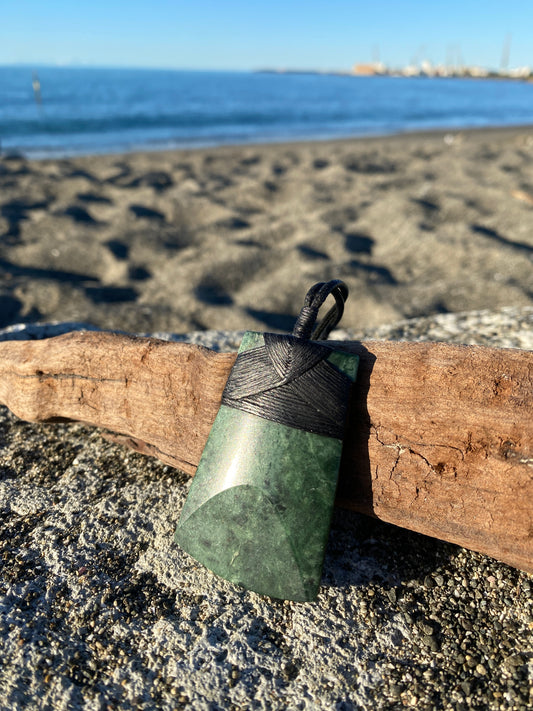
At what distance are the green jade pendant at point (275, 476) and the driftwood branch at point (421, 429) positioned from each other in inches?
4.1

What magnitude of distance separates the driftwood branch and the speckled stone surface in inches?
5.6

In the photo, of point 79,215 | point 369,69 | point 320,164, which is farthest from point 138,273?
point 369,69

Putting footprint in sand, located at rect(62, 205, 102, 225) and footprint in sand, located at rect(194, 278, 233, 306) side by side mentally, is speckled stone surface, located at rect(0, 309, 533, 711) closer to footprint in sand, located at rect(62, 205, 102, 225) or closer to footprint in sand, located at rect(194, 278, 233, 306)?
footprint in sand, located at rect(194, 278, 233, 306)

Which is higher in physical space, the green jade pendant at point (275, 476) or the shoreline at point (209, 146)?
the shoreline at point (209, 146)

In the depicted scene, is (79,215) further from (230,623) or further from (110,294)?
(230,623)

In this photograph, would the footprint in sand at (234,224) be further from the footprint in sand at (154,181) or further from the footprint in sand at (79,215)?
the footprint in sand at (154,181)

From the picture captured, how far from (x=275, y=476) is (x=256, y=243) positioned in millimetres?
3404

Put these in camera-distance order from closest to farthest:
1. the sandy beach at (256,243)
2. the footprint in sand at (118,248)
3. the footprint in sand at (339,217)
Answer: the sandy beach at (256,243)
the footprint in sand at (118,248)
the footprint in sand at (339,217)

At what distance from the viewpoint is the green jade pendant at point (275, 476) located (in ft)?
3.60

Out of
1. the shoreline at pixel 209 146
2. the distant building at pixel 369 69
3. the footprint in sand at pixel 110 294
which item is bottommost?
the footprint in sand at pixel 110 294

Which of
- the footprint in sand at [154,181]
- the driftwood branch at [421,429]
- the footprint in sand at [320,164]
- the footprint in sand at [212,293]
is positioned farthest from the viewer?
the footprint in sand at [320,164]

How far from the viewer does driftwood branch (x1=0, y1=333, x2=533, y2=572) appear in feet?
3.62

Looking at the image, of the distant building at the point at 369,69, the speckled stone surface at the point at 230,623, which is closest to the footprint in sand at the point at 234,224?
the speckled stone surface at the point at 230,623

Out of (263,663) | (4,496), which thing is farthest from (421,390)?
(4,496)
